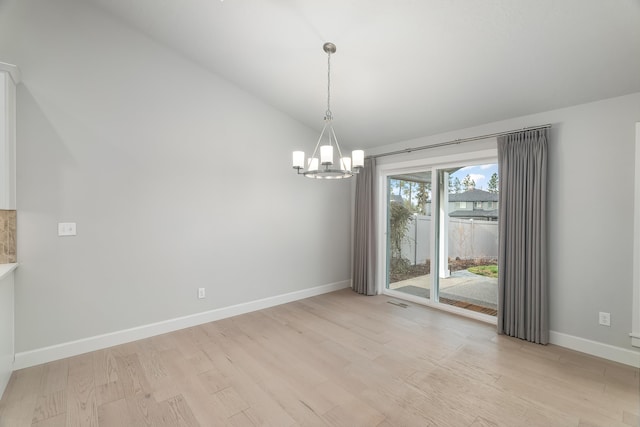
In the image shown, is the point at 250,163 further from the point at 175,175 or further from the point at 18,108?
the point at 18,108

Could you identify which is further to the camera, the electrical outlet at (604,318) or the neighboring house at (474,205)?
the neighboring house at (474,205)

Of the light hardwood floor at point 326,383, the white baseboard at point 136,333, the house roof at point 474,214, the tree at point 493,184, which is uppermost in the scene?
the tree at point 493,184

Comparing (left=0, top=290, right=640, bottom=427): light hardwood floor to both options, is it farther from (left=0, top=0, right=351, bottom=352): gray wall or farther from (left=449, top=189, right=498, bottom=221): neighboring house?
(left=449, top=189, right=498, bottom=221): neighboring house

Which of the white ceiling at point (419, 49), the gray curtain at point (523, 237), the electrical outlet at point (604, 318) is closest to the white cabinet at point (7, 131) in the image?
the white ceiling at point (419, 49)

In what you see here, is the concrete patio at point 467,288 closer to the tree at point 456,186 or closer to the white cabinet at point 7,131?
the tree at point 456,186

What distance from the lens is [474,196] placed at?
151 inches

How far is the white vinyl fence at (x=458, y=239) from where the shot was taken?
3686 mm

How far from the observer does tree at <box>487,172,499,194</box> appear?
11.9 ft

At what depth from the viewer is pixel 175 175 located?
3.35m

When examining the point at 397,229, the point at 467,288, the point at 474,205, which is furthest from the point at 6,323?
the point at 474,205

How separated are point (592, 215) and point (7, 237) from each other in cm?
549

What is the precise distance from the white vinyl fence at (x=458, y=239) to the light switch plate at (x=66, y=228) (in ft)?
14.2

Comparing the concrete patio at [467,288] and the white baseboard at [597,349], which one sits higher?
the concrete patio at [467,288]

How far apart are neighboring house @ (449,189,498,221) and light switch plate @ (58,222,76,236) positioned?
4.51 meters
